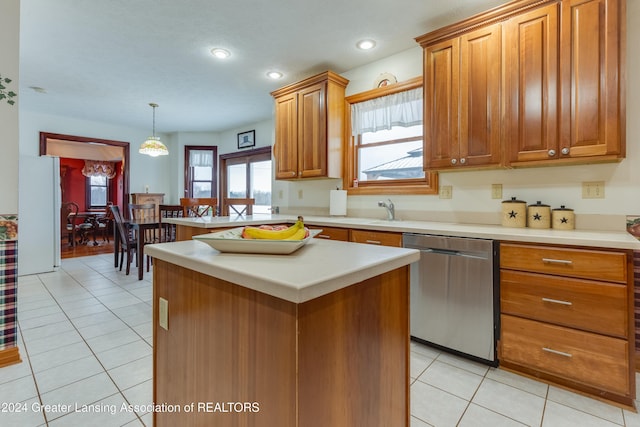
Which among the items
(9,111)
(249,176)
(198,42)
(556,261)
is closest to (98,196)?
(249,176)

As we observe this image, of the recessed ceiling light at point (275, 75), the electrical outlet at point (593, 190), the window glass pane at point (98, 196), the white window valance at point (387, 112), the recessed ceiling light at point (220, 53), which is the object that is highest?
the recessed ceiling light at point (275, 75)

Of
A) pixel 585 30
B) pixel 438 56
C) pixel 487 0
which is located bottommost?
pixel 585 30

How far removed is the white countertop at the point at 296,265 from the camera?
2.15 ft

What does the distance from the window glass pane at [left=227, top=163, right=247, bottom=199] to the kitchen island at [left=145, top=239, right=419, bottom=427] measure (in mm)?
5098

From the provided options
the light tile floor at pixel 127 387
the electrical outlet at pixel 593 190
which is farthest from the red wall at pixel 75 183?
the electrical outlet at pixel 593 190

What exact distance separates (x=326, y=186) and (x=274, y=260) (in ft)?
9.10

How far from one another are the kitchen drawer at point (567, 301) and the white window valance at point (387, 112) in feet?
5.47

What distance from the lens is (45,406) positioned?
1.54 m

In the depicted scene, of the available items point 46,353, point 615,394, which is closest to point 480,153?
point 615,394

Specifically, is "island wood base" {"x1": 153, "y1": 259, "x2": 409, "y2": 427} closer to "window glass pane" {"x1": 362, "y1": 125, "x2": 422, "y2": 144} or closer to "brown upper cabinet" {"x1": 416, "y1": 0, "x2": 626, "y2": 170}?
"brown upper cabinet" {"x1": 416, "y1": 0, "x2": 626, "y2": 170}

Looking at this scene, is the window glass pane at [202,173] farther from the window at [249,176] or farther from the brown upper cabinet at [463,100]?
the brown upper cabinet at [463,100]

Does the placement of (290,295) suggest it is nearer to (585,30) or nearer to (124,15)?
(585,30)

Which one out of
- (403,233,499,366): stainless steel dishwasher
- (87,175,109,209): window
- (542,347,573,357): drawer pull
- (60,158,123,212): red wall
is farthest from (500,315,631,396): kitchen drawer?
(87,175,109,209): window

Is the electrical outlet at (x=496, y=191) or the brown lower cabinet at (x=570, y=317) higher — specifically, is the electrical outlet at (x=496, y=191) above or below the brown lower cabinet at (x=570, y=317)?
above
